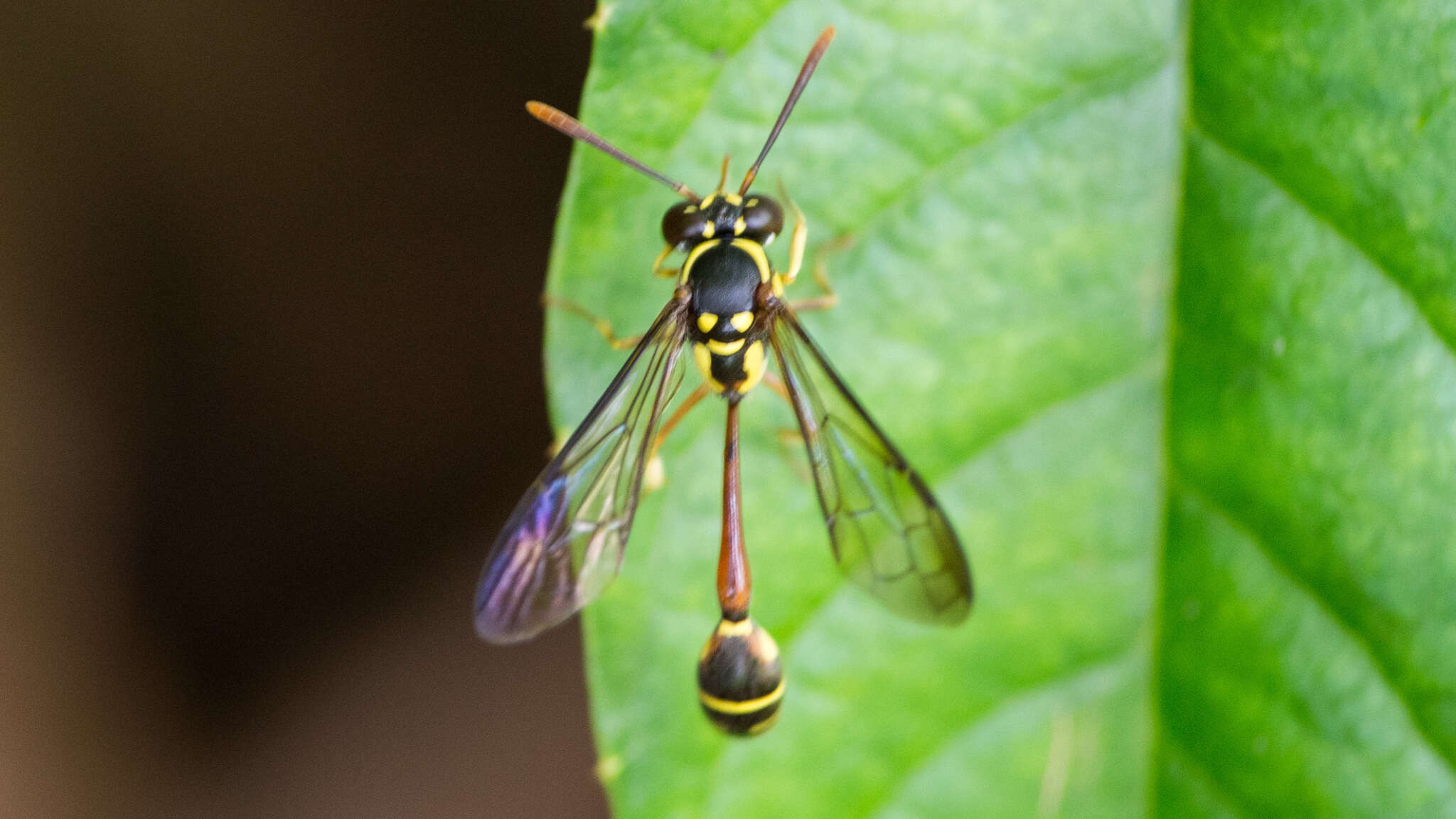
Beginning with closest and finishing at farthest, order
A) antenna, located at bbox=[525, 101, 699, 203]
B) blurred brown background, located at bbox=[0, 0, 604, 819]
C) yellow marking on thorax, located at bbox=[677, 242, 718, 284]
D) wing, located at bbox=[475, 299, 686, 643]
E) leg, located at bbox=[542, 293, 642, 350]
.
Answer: antenna, located at bbox=[525, 101, 699, 203], leg, located at bbox=[542, 293, 642, 350], wing, located at bbox=[475, 299, 686, 643], yellow marking on thorax, located at bbox=[677, 242, 718, 284], blurred brown background, located at bbox=[0, 0, 604, 819]

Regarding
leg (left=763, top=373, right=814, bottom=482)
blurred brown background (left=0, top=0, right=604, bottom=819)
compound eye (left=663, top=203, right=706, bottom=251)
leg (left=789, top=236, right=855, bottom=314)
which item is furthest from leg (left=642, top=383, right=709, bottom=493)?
blurred brown background (left=0, top=0, right=604, bottom=819)

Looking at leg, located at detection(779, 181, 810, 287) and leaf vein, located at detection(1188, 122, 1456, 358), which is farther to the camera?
leg, located at detection(779, 181, 810, 287)

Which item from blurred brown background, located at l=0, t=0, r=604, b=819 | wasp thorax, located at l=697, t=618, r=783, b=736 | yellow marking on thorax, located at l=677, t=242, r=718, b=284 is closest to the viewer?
wasp thorax, located at l=697, t=618, r=783, b=736

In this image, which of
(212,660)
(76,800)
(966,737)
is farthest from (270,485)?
(966,737)

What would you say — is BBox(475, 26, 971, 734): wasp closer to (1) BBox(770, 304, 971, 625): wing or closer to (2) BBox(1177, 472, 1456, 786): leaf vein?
(1) BBox(770, 304, 971, 625): wing

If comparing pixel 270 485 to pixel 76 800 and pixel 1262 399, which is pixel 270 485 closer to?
pixel 76 800

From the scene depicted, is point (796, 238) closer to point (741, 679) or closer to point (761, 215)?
point (761, 215)

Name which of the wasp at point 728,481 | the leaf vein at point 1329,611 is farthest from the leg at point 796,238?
the leaf vein at point 1329,611

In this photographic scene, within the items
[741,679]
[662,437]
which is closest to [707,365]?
[662,437]
